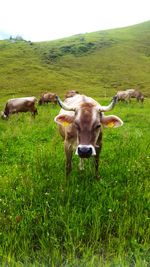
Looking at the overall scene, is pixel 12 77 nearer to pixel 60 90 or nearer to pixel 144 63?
pixel 60 90

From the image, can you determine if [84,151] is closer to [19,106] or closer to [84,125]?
[84,125]

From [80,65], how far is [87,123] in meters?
96.4

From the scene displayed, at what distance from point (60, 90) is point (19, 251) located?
203 ft

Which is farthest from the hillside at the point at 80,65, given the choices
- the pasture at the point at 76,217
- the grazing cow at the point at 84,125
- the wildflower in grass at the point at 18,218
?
the wildflower in grass at the point at 18,218

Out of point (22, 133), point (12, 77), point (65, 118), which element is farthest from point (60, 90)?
point (65, 118)

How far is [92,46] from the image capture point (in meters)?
121

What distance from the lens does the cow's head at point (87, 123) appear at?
6750 millimetres

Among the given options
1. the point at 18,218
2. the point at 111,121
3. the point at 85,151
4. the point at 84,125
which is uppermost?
the point at 84,125

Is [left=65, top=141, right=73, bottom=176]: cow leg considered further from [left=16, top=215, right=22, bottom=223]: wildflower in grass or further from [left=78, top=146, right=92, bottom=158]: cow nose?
[left=16, top=215, right=22, bottom=223]: wildflower in grass

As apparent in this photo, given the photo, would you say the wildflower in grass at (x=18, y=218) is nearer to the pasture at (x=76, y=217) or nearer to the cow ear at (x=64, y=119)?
the pasture at (x=76, y=217)

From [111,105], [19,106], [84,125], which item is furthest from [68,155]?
[19,106]

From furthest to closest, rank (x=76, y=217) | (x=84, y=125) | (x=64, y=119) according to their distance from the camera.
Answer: (x=64, y=119), (x=84, y=125), (x=76, y=217)

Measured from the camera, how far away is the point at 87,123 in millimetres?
7164

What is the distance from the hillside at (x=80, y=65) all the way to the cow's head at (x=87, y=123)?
2055 inches
